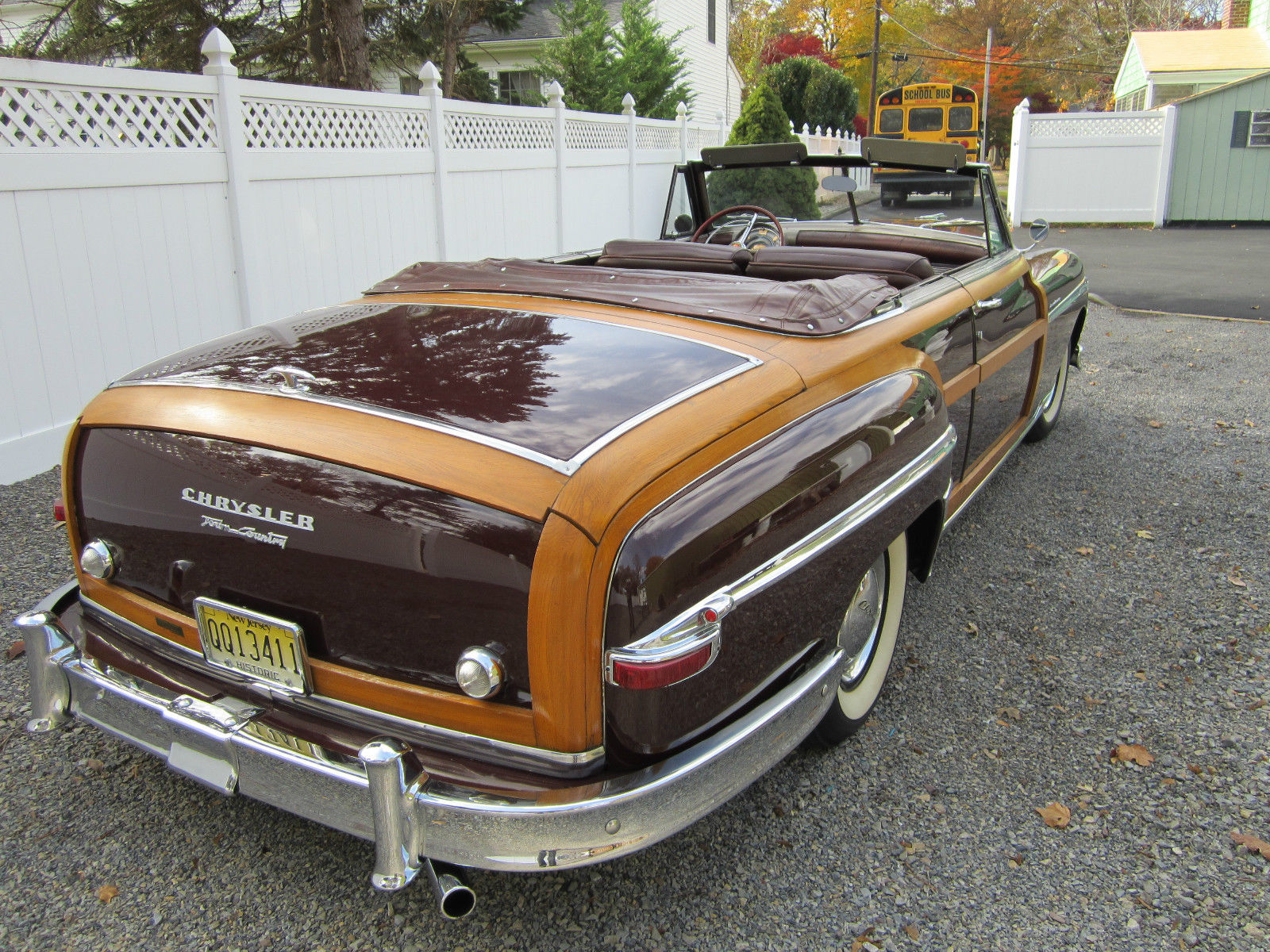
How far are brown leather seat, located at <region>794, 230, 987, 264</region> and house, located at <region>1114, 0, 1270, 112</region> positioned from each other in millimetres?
20880

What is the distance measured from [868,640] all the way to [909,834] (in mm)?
566

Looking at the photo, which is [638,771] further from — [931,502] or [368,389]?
[931,502]

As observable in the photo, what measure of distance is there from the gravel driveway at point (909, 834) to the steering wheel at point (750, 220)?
5.63ft

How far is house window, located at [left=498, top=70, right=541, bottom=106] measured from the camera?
2131cm

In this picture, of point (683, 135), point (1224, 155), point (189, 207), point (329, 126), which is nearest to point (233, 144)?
point (189, 207)

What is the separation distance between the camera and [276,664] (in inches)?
80.5

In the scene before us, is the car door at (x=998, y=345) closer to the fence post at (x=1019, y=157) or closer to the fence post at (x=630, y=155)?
the fence post at (x=630, y=155)

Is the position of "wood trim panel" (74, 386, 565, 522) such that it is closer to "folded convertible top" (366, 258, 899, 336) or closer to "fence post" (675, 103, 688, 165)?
"folded convertible top" (366, 258, 899, 336)

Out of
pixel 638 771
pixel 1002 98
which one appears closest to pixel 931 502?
pixel 638 771

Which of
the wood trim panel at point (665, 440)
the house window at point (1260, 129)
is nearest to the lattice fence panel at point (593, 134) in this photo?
the wood trim panel at point (665, 440)

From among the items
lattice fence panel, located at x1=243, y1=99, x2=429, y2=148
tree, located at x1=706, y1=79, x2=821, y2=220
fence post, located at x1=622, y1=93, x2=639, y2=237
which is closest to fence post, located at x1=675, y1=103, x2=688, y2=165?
fence post, located at x1=622, y1=93, x2=639, y2=237

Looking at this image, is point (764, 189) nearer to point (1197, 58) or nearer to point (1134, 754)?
point (1134, 754)

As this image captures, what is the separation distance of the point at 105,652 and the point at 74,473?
436mm

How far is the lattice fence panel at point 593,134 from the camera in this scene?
1069 cm
